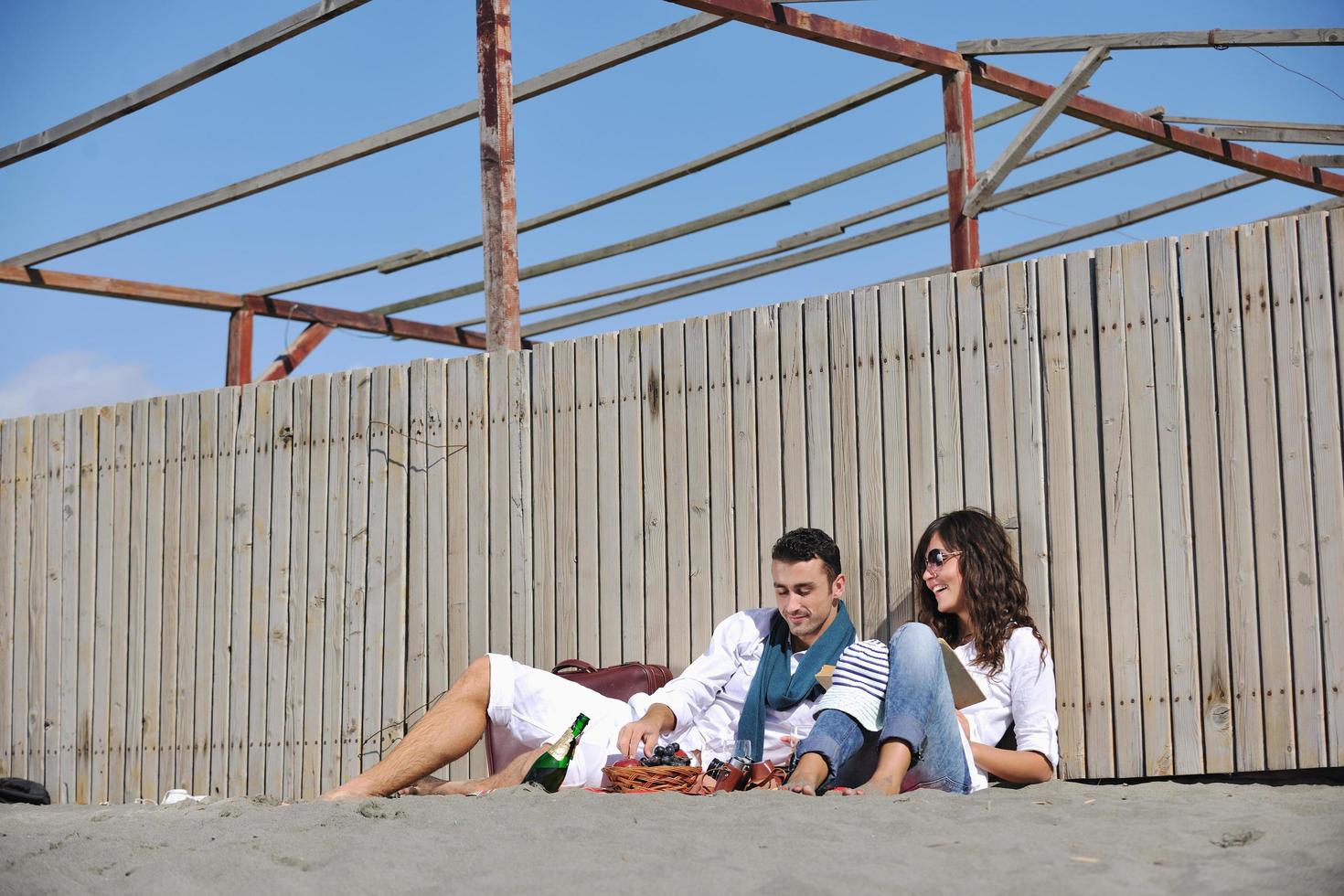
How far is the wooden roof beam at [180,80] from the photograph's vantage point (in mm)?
6707

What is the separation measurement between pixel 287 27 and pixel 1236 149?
17.9 feet

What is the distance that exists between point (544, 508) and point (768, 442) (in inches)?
43.6

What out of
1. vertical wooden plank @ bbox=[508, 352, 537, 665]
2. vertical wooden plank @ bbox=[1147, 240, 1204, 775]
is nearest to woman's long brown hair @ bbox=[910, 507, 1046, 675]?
vertical wooden plank @ bbox=[1147, 240, 1204, 775]

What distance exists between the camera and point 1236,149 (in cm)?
829

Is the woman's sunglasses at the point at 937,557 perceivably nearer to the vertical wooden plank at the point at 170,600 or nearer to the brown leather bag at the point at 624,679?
the brown leather bag at the point at 624,679

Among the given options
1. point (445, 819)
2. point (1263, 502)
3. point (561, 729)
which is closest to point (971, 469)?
point (1263, 502)

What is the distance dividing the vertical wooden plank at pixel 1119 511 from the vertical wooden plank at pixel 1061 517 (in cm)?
11

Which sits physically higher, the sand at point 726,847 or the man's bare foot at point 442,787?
the sand at point 726,847

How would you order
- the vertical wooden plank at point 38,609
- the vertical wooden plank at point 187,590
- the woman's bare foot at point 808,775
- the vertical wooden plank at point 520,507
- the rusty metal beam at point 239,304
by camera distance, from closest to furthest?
the woman's bare foot at point 808,775
the vertical wooden plank at point 520,507
the vertical wooden plank at point 187,590
the vertical wooden plank at point 38,609
the rusty metal beam at point 239,304

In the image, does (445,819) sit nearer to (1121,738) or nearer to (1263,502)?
(1121,738)

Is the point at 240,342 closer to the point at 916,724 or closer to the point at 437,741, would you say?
the point at 437,741

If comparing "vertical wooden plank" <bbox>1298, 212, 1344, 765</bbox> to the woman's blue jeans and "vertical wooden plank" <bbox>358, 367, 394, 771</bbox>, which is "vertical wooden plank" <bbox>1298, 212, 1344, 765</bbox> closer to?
the woman's blue jeans

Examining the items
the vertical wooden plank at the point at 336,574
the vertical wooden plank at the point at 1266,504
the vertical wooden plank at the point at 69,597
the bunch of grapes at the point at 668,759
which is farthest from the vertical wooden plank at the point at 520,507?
the vertical wooden plank at the point at 1266,504

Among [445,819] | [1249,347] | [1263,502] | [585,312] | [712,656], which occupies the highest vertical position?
[585,312]
